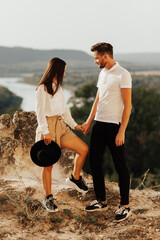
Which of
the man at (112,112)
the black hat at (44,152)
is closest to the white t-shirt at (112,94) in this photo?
the man at (112,112)

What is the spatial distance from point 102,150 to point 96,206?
80cm

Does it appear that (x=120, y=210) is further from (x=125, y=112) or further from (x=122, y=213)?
(x=125, y=112)

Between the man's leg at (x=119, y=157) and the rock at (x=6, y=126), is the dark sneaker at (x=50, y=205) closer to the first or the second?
the man's leg at (x=119, y=157)

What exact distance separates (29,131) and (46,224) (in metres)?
2.09

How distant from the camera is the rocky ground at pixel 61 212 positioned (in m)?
3.71

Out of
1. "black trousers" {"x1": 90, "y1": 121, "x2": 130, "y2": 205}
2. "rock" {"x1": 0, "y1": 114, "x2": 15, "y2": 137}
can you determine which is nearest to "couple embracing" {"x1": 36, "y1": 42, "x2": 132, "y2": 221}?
"black trousers" {"x1": 90, "y1": 121, "x2": 130, "y2": 205}

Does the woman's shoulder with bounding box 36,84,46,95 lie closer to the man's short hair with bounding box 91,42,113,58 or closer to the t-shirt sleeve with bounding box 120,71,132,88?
the man's short hair with bounding box 91,42,113,58

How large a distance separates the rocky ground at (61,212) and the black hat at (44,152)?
0.59 m

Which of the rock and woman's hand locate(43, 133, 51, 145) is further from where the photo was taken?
the rock

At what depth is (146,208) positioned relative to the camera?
433 cm

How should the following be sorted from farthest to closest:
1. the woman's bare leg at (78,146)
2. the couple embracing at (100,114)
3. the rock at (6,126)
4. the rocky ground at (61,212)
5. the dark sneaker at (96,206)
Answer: the rock at (6,126)
the dark sneaker at (96,206)
the woman's bare leg at (78,146)
the rocky ground at (61,212)
the couple embracing at (100,114)

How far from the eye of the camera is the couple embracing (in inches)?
142

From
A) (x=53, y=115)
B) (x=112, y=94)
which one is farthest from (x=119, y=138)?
(x=53, y=115)

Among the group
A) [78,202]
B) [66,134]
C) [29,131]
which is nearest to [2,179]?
[29,131]
